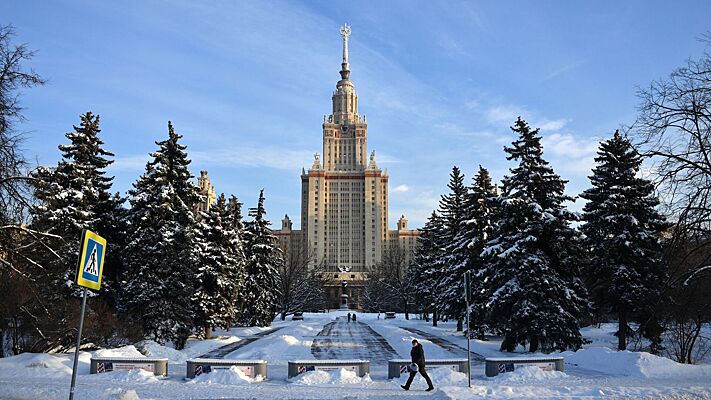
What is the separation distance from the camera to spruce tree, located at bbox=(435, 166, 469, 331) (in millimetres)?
38406

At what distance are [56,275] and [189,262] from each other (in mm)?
7457

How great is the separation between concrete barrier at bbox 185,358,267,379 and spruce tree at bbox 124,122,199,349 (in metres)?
12.4

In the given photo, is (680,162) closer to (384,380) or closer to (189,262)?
(384,380)

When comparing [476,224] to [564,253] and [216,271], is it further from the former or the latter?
[216,271]

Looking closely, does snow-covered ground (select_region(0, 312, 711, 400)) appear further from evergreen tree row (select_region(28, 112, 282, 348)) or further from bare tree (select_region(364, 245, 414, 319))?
bare tree (select_region(364, 245, 414, 319))

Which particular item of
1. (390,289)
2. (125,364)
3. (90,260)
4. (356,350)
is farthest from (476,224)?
(390,289)

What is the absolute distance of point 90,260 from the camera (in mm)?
8914

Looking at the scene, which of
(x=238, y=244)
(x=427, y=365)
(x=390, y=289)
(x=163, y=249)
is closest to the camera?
(x=427, y=365)

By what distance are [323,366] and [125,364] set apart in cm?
656

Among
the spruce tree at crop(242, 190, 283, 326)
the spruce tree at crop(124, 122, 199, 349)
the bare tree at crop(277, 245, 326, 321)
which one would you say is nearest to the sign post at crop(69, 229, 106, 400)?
the spruce tree at crop(124, 122, 199, 349)

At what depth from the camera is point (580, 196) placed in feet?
102

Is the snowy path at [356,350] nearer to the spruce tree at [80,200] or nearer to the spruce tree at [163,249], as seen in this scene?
Answer: the spruce tree at [163,249]

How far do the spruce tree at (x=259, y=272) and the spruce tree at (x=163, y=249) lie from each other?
16817mm

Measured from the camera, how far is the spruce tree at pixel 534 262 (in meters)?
26.8
